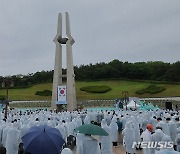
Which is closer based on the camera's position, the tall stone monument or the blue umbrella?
the blue umbrella

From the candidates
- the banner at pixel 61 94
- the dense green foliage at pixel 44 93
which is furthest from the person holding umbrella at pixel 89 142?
the dense green foliage at pixel 44 93

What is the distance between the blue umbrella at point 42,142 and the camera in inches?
240

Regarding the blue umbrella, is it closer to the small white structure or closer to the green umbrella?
the green umbrella

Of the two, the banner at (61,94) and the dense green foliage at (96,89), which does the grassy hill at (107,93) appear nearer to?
the dense green foliage at (96,89)

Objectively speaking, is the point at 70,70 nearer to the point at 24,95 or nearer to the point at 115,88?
the point at 24,95

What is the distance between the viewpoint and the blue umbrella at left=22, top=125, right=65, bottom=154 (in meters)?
6.11

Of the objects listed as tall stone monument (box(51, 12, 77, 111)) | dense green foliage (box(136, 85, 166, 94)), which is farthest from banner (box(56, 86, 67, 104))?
dense green foliage (box(136, 85, 166, 94))

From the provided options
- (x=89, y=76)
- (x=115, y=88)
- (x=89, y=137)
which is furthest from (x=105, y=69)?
(x=89, y=137)

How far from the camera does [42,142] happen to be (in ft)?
20.2

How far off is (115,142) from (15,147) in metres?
5.54

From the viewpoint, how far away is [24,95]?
196 feet

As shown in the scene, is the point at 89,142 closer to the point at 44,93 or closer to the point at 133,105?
the point at 133,105

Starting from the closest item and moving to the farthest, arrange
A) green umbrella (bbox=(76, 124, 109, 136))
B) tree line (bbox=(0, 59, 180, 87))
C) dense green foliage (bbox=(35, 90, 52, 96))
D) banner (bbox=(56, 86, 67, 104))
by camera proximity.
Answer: green umbrella (bbox=(76, 124, 109, 136)) < banner (bbox=(56, 86, 67, 104)) < dense green foliage (bbox=(35, 90, 52, 96)) < tree line (bbox=(0, 59, 180, 87))

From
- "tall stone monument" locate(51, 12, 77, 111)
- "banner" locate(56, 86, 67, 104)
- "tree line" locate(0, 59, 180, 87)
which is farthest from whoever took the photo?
"tree line" locate(0, 59, 180, 87)
